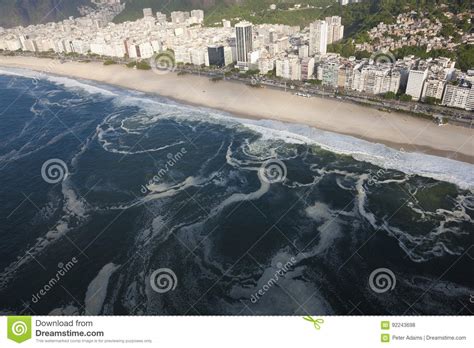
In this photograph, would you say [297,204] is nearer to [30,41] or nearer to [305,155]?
[305,155]

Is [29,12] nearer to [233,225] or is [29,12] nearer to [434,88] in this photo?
[434,88]

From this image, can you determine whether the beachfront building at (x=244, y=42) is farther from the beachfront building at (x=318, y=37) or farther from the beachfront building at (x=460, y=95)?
the beachfront building at (x=460, y=95)

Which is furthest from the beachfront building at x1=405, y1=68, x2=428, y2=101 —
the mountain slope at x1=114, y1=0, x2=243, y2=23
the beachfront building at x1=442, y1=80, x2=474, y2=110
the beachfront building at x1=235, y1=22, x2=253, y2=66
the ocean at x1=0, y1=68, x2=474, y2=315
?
the mountain slope at x1=114, y1=0, x2=243, y2=23

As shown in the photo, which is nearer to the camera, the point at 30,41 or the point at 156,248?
the point at 156,248

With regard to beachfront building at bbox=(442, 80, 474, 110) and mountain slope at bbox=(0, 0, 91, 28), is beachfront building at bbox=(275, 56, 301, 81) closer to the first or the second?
beachfront building at bbox=(442, 80, 474, 110)

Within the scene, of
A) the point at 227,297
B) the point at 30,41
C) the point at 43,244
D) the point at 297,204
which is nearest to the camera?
the point at 227,297

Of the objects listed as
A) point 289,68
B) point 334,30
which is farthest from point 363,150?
point 334,30

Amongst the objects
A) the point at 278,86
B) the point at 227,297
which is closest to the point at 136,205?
the point at 227,297
